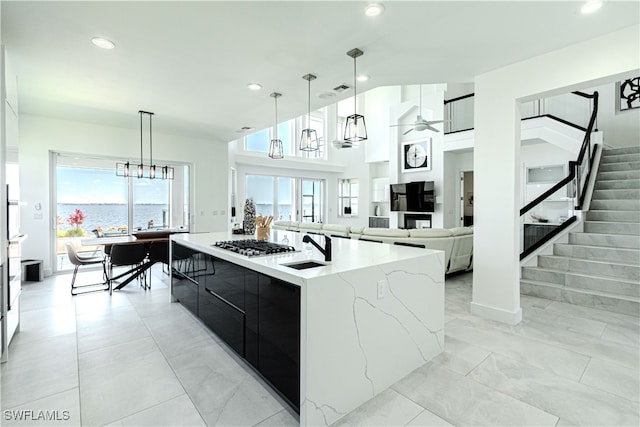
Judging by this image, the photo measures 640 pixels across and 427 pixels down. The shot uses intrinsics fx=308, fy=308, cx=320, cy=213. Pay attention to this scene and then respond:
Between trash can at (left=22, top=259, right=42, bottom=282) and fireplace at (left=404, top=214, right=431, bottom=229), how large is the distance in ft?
26.8

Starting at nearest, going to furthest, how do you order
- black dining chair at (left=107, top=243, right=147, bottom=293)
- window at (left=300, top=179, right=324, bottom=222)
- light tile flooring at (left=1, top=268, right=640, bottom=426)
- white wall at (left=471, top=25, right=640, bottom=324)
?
light tile flooring at (left=1, top=268, right=640, bottom=426), white wall at (left=471, top=25, right=640, bottom=324), black dining chair at (left=107, top=243, right=147, bottom=293), window at (left=300, top=179, right=324, bottom=222)

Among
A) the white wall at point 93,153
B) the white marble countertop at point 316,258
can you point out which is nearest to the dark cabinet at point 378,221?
the white wall at point 93,153

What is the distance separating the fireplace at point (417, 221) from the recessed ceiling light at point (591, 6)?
648 cm

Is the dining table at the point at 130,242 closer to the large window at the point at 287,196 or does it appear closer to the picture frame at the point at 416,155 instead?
the large window at the point at 287,196

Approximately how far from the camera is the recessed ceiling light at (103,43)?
2.64 metres

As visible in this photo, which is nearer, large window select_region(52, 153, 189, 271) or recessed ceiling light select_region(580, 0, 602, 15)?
recessed ceiling light select_region(580, 0, 602, 15)

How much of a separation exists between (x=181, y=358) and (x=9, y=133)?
7.77 ft

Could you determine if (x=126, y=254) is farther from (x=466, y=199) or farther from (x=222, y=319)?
(x=466, y=199)

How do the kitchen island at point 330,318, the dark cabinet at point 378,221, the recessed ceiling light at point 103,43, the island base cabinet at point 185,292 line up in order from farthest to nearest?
the dark cabinet at point 378,221
the island base cabinet at point 185,292
the recessed ceiling light at point 103,43
the kitchen island at point 330,318

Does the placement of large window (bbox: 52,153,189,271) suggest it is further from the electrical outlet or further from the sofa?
the electrical outlet

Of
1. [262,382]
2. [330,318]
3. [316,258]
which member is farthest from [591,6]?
[262,382]

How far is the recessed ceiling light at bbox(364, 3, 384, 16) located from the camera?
2.13 meters

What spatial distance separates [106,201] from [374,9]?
6359 mm

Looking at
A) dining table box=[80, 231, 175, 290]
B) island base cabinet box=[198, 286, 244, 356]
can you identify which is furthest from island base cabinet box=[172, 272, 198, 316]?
dining table box=[80, 231, 175, 290]
